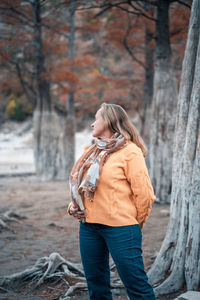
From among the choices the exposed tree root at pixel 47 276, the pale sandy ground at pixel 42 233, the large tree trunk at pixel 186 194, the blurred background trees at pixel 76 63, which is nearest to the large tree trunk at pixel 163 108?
the blurred background trees at pixel 76 63

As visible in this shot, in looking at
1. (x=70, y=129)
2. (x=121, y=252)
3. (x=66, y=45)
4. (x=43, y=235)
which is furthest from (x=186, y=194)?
(x=66, y=45)

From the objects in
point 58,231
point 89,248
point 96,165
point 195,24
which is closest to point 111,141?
point 96,165

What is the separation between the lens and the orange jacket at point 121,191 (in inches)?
87.6

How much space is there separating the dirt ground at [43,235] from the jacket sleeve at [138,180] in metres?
1.28

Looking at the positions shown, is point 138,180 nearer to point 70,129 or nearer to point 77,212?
point 77,212

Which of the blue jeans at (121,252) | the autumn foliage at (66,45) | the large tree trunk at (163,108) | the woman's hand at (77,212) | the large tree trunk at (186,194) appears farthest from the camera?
the autumn foliage at (66,45)

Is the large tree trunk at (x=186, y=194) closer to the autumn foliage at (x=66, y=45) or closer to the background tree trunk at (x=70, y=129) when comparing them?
the autumn foliage at (x=66, y=45)

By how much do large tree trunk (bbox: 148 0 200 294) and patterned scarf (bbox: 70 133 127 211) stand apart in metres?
1.06

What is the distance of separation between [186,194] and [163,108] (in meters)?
5.14

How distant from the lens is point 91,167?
2.29 m

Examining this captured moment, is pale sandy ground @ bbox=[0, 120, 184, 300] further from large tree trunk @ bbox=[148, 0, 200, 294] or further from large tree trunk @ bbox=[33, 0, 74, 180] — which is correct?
large tree trunk @ bbox=[33, 0, 74, 180]

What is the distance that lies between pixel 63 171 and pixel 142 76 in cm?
659

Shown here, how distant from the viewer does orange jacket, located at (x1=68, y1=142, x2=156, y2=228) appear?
2.22 metres

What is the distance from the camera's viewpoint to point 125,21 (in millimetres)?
11445
